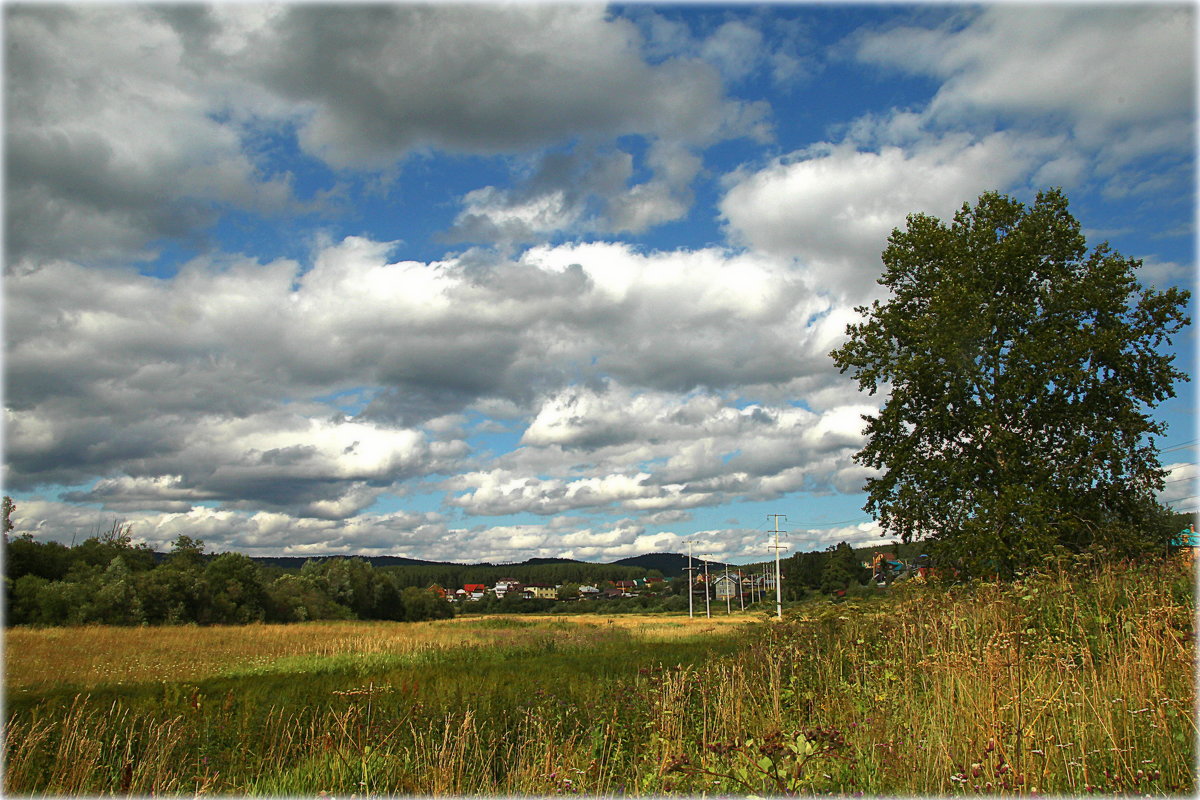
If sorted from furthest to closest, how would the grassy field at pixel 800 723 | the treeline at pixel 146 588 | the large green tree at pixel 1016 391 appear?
the treeline at pixel 146 588 → the large green tree at pixel 1016 391 → the grassy field at pixel 800 723

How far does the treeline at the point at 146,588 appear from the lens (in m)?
50.3

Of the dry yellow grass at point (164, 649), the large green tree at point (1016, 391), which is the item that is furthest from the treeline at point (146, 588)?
the large green tree at point (1016, 391)

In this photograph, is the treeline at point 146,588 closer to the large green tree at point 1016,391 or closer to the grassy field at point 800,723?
the grassy field at point 800,723

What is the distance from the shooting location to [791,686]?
8914mm

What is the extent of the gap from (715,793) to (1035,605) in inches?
255

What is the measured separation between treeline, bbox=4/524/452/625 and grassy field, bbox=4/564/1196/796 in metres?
42.3

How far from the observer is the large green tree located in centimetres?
2056

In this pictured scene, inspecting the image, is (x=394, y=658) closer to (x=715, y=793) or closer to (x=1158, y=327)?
(x=715, y=793)

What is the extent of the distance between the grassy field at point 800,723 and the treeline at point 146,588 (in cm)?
4233

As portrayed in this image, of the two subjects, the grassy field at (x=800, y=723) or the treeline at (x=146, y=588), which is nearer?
the grassy field at (x=800, y=723)

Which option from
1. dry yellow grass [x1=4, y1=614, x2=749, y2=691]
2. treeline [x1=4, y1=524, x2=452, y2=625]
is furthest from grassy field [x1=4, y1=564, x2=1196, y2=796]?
treeline [x1=4, y1=524, x2=452, y2=625]

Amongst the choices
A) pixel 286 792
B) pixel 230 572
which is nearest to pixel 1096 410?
pixel 286 792

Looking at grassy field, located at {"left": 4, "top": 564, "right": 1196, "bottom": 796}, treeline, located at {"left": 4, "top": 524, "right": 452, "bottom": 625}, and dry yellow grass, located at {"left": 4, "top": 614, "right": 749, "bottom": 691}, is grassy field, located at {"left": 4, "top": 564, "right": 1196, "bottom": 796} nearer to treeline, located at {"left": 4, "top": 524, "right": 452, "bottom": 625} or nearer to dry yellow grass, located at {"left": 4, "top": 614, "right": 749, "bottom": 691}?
dry yellow grass, located at {"left": 4, "top": 614, "right": 749, "bottom": 691}

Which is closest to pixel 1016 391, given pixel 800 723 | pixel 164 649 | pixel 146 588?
pixel 800 723
